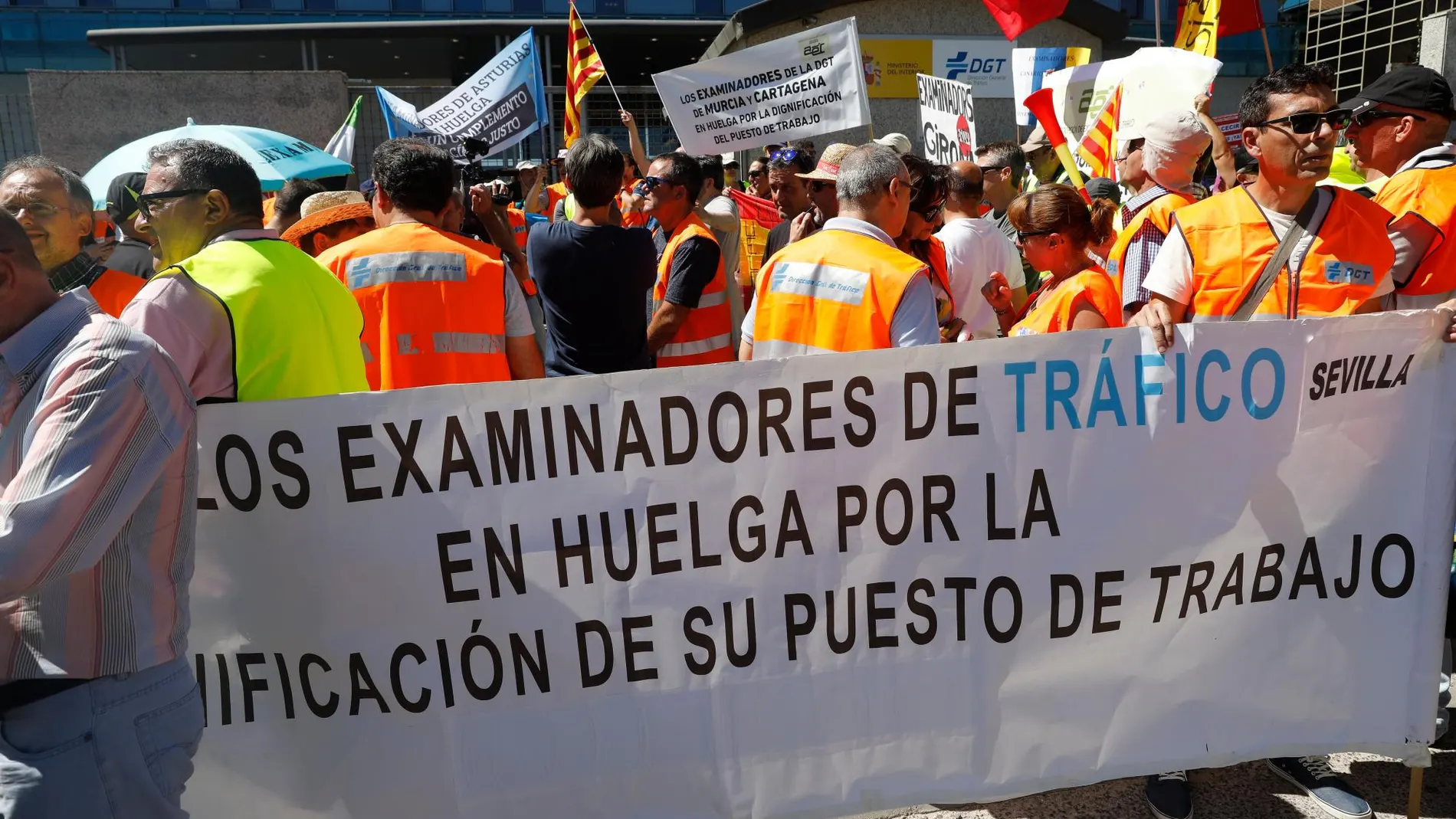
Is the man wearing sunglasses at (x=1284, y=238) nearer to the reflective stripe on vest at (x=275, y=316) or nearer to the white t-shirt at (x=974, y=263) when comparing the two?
the white t-shirt at (x=974, y=263)

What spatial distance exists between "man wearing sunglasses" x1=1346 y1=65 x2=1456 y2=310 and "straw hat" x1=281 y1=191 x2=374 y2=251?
389 cm

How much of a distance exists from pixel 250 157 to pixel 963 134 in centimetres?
440

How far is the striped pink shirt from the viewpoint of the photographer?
1.85 meters

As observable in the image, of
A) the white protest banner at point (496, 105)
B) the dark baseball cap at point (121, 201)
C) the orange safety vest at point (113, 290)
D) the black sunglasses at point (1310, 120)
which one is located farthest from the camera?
the white protest banner at point (496, 105)

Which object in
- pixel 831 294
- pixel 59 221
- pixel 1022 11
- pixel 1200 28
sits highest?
pixel 1022 11

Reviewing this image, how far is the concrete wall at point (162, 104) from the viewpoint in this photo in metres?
13.9

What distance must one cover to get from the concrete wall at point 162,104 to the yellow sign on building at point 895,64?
22.9 feet

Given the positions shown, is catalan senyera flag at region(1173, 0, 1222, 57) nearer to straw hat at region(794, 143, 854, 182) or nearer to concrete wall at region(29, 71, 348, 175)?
straw hat at region(794, 143, 854, 182)

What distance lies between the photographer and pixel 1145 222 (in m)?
3.54

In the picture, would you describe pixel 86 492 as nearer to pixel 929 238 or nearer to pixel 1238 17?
pixel 929 238

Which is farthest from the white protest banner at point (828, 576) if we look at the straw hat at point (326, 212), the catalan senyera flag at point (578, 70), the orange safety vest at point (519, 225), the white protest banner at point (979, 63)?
the white protest banner at point (979, 63)

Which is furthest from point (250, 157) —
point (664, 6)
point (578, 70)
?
point (664, 6)

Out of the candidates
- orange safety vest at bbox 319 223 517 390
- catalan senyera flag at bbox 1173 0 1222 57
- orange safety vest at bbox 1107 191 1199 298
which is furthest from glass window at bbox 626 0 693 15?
orange safety vest at bbox 319 223 517 390

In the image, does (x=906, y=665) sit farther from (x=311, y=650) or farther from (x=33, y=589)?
(x=33, y=589)
